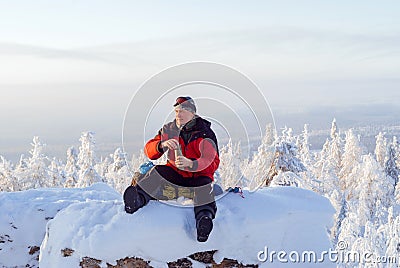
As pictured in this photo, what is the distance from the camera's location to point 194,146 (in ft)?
21.8

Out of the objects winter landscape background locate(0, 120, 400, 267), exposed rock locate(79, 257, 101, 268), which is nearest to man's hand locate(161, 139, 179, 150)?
winter landscape background locate(0, 120, 400, 267)

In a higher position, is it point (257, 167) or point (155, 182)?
point (257, 167)

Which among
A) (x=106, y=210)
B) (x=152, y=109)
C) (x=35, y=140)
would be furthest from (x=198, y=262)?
(x=35, y=140)

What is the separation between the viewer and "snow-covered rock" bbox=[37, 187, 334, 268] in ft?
21.0

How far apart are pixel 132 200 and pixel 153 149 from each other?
2.64 feet

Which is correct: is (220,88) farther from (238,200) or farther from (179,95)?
(238,200)

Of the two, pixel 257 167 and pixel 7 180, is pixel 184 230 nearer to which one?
pixel 257 167

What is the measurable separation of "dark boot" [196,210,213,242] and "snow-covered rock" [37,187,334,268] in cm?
20

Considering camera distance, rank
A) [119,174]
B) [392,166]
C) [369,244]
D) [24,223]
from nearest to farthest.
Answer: [24,223] < [369,244] < [119,174] < [392,166]

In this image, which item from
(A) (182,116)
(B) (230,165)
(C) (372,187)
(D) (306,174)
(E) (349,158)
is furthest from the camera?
(E) (349,158)

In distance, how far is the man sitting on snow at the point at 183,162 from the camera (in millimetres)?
6523

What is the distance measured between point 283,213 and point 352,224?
14.3 meters

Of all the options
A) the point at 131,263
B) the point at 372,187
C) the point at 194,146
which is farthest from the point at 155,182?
the point at 372,187

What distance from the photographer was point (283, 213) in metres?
6.84
